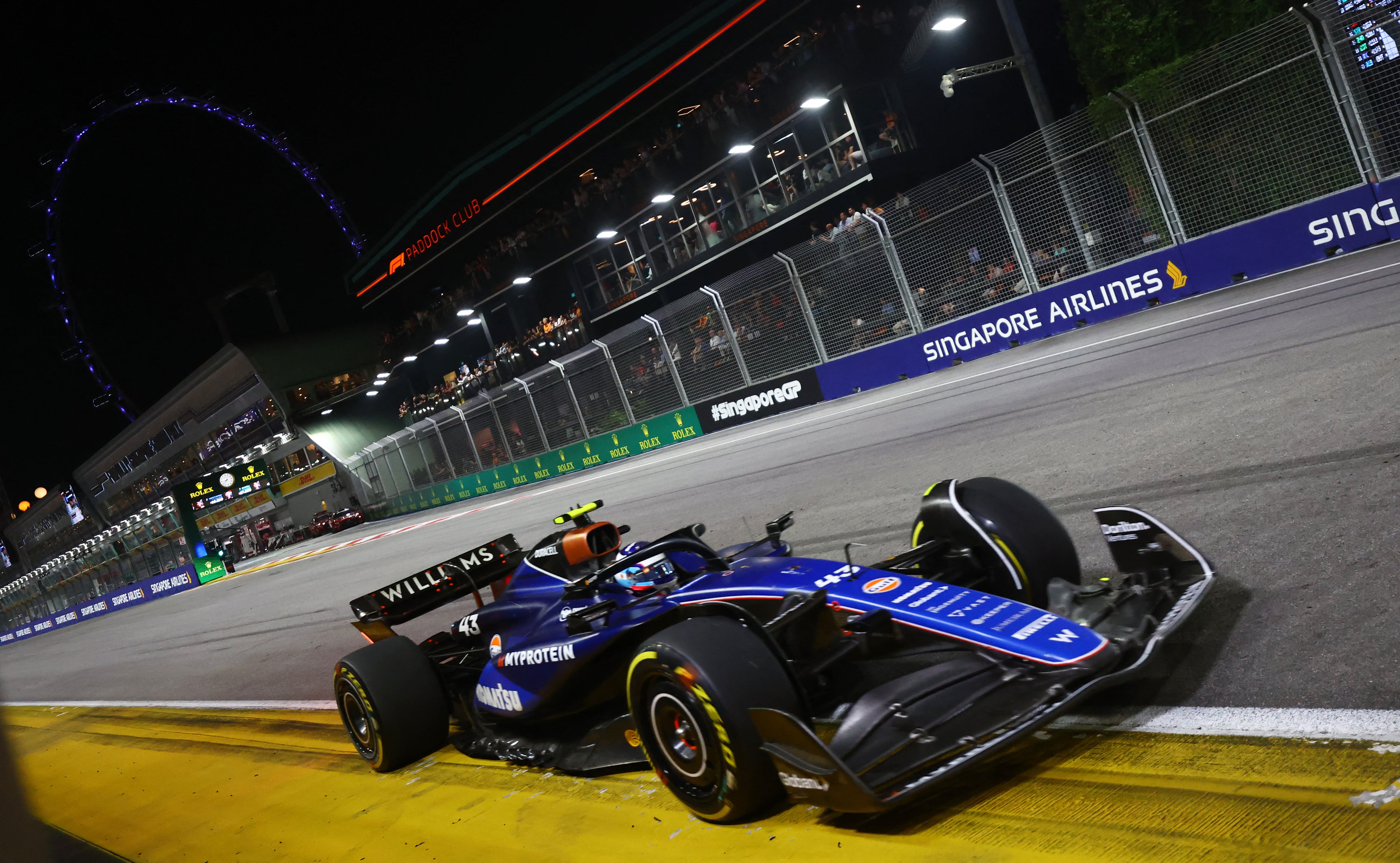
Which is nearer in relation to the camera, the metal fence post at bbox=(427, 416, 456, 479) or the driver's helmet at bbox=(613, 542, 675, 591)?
the driver's helmet at bbox=(613, 542, 675, 591)

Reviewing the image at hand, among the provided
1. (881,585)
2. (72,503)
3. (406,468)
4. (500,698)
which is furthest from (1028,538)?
(72,503)

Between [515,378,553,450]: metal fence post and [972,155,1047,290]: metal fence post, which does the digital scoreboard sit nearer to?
[972,155,1047,290]: metal fence post

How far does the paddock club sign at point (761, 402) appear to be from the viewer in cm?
1783

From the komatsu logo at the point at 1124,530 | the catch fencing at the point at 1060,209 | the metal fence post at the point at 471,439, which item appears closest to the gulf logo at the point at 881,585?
the komatsu logo at the point at 1124,530

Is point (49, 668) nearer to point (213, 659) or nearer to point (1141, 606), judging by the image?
point (213, 659)

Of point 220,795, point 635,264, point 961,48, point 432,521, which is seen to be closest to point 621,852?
point 220,795

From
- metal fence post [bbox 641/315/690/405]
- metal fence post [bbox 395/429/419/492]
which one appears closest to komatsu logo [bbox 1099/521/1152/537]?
metal fence post [bbox 641/315/690/405]

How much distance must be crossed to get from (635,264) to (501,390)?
7.20m

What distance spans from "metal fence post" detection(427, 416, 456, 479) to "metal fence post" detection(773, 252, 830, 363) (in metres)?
14.9

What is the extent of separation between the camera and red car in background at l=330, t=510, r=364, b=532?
3866 cm

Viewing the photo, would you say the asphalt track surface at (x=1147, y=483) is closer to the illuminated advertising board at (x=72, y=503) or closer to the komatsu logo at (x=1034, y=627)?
the komatsu logo at (x=1034, y=627)

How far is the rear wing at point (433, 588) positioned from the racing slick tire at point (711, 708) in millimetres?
2459

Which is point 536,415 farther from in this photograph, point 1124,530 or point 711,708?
point 711,708

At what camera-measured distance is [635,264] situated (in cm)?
3064
